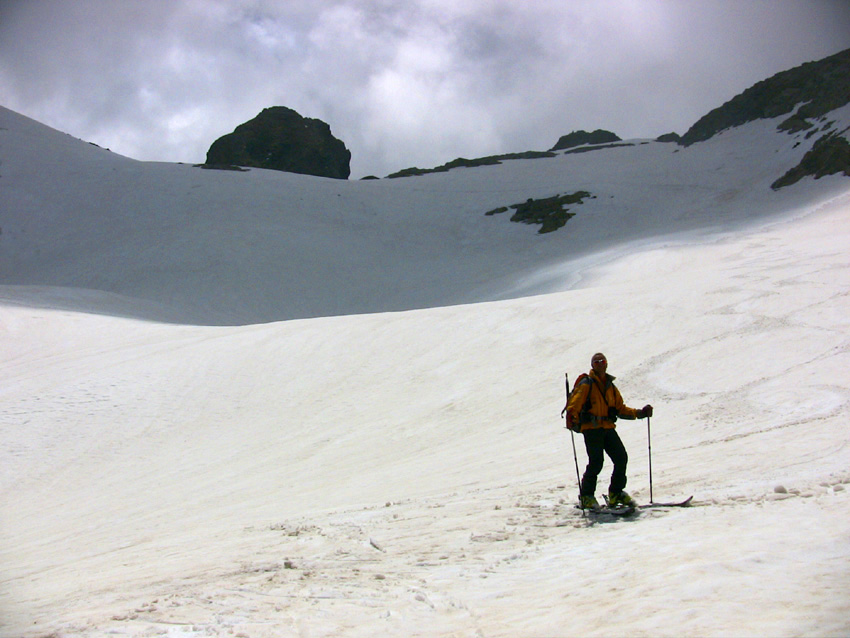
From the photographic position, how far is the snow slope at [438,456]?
4555mm

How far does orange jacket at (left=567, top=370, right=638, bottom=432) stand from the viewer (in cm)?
660

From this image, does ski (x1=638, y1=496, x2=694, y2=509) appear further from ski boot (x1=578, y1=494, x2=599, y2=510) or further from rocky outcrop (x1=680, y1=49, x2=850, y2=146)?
rocky outcrop (x1=680, y1=49, x2=850, y2=146)

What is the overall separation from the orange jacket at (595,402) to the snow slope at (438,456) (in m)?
0.90

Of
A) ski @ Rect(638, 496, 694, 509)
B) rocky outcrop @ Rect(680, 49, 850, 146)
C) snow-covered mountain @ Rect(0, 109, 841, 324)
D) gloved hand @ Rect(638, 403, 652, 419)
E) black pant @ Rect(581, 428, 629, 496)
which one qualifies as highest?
rocky outcrop @ Rect(680, 49, 850, 146)

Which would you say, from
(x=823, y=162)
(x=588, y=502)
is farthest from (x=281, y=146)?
(x=588, y=502)

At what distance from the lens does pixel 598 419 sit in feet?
21.8

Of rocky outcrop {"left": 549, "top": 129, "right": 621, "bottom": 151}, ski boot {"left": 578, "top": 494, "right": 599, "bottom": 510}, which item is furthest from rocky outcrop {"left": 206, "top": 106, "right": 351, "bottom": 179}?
ski boot {"left": 578, "top": 494, "right": 599, "bottom": 510}

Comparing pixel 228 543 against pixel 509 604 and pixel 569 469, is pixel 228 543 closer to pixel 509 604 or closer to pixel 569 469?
pixel 509 604

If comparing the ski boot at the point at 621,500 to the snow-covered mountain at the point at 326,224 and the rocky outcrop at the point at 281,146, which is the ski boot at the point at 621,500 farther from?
the rocky outcrop at the point at 281,146

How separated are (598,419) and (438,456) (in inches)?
153

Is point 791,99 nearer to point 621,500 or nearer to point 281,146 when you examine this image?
point 281,146

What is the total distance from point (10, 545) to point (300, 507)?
11.2 feet

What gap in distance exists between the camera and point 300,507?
8.21 metres

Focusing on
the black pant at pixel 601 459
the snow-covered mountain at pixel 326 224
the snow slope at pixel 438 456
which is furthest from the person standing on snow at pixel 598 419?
the snow-covered mountain at pixel 326 224
